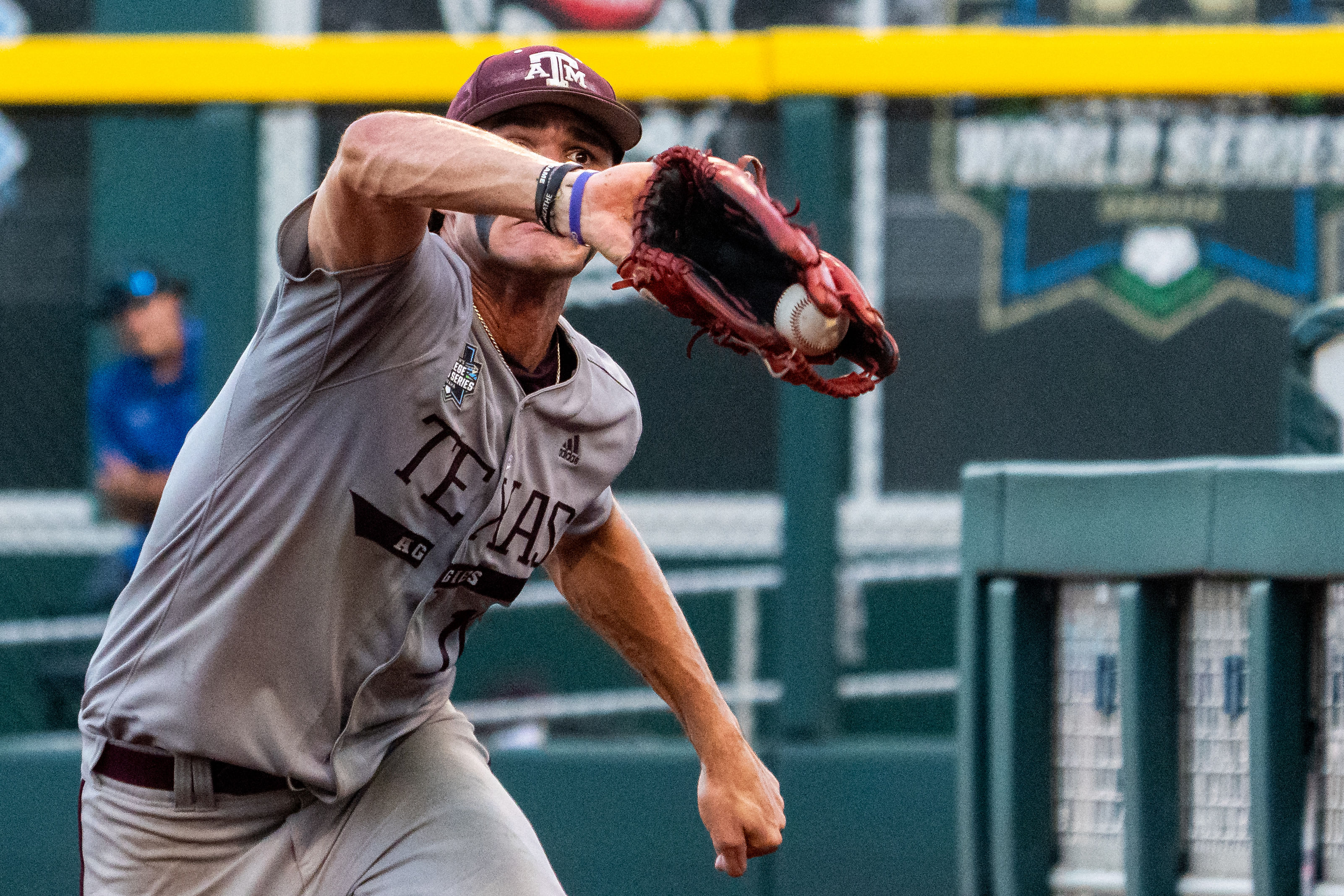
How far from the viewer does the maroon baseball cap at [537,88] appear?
8.36ft

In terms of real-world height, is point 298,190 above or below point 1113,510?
above

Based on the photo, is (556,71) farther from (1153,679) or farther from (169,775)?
(1153,679)

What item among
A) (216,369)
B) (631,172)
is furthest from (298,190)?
(631,172)

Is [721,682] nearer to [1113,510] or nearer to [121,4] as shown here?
[1113,510]

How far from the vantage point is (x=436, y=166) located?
1867mm

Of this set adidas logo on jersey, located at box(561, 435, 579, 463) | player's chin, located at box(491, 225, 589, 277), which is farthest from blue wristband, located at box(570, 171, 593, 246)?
adidas logo on jersey, located at box(561, 435, 579, 463)

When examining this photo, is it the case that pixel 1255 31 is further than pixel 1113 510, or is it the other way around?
pixel 1255 31

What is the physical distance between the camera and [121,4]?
5578mm

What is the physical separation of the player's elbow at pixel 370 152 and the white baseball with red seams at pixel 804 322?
519 mm

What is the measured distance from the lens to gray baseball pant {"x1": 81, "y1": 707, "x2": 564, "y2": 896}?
251cm

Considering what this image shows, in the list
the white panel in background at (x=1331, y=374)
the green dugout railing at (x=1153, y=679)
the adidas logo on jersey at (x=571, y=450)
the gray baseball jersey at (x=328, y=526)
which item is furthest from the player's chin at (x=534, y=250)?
the white panel in background at (x=1331, y=374)

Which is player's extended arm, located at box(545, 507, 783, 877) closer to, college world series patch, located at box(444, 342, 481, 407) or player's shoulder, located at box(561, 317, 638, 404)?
player's shoulder, located at box(561, 317, 638, 404)

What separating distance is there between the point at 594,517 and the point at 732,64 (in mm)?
2418

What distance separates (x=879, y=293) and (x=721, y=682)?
4.14 ft
